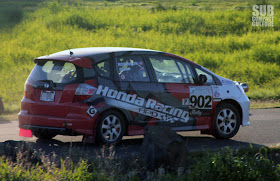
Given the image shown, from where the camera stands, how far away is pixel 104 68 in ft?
29.9

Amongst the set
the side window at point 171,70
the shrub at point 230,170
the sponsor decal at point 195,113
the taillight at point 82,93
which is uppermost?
the side window at point 171,70

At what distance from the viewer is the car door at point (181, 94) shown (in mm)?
9617

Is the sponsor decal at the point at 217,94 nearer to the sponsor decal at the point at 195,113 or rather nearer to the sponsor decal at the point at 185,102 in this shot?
the sponsor decal at the point at 195,113

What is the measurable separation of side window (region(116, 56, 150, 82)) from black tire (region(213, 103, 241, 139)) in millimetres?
1716

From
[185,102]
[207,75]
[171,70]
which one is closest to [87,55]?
[171,70]

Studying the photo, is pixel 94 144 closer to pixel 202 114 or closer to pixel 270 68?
pixel 202 114

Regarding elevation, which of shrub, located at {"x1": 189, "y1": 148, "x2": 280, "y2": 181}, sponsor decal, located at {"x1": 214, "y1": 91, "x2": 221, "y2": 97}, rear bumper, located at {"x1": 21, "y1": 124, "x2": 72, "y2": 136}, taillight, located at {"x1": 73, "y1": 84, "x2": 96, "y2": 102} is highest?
taillight, located at {"x1": 73, "y1": 84, "x2": 96, "y2": 102}

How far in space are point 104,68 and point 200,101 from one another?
206cm

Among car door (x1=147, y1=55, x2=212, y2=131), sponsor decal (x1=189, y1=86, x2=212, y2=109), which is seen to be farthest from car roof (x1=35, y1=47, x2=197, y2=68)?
sponsor decal (x1=189, y1=86, x2=212, y2=109)

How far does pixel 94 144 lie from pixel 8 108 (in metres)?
8.29

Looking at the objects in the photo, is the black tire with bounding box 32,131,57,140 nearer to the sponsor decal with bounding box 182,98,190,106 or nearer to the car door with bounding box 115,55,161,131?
the car door with bounding box 115,55,161,131

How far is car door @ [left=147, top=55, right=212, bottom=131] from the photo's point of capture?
9.62 metres

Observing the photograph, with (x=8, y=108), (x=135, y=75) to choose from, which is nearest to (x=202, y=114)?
(x=135, y=75)

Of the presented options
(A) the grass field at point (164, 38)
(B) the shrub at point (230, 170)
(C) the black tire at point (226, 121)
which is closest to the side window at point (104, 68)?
(C) the black tire at point (226, 121)
